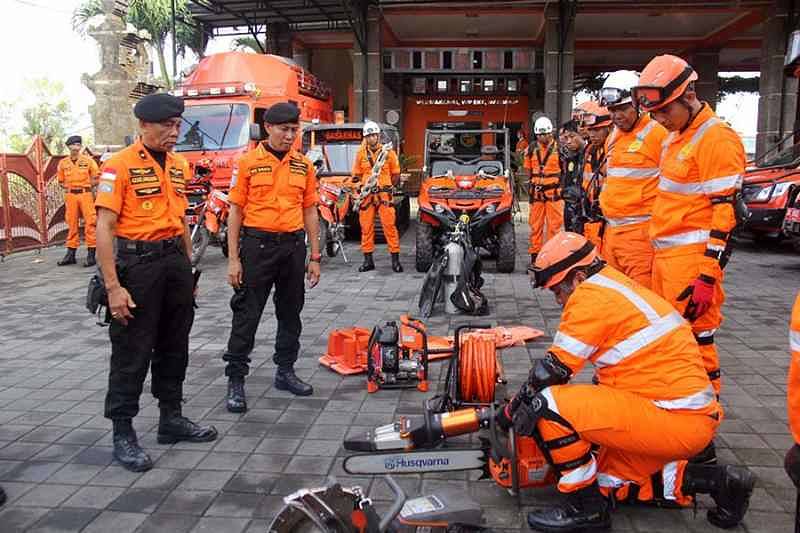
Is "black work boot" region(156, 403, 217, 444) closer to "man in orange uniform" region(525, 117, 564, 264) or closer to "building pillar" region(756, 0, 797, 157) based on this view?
"man in orange uniform" region(525, 117, 564, 264)

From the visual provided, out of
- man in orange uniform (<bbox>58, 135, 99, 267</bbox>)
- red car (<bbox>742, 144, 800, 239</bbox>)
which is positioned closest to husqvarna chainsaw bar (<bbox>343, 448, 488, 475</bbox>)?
red car (<bbox>742, 144, 800, 239</bbox>)

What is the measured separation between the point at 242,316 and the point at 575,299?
2.43 meters

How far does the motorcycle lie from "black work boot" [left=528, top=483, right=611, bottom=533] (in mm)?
7921

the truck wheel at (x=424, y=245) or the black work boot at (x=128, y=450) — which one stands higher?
the truck wheel at (x=424, y=245)

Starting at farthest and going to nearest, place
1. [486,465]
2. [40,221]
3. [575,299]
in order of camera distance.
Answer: [40,221], [486,465], [575,299]

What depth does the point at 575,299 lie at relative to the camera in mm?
3041

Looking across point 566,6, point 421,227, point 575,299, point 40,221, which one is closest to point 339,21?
point 566,6

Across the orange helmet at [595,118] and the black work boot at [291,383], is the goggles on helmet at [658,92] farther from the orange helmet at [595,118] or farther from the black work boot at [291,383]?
the black work boot at [291,383]

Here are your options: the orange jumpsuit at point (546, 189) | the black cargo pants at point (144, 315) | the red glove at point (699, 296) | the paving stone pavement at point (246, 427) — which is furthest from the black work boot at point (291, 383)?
the orange jumpsuit at point (546, 189)

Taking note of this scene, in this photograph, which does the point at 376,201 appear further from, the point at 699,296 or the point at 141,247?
the point at 699,296

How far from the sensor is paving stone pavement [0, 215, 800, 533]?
3.32 meters

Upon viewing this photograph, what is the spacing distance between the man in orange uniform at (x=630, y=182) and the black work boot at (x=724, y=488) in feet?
5.52

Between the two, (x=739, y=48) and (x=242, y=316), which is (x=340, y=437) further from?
(x=739, y=48)

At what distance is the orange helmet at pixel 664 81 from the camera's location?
3638mm
